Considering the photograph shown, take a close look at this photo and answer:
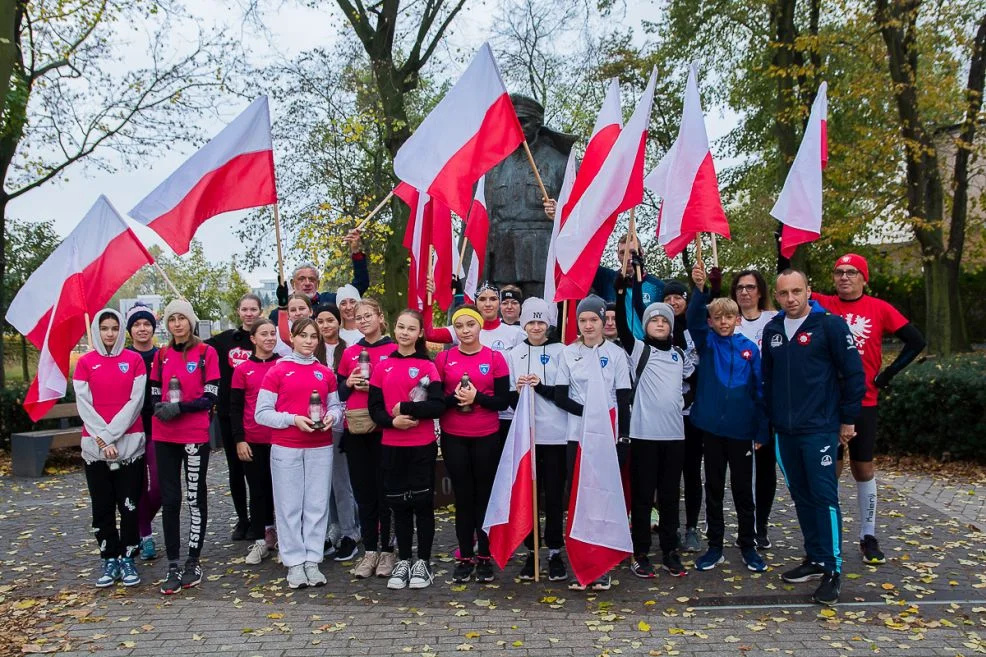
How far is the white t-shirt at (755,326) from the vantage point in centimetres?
583

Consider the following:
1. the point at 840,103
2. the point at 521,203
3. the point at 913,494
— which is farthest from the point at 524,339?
the point at 840,103

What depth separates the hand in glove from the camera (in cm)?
552

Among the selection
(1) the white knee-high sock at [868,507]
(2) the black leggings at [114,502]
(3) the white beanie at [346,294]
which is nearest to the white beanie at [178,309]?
(2) the black leggings at [114,502]

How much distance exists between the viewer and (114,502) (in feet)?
18.9

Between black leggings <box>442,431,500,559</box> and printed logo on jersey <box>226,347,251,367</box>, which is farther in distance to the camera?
printed logo on jersey <box>226,347,251,367</box>

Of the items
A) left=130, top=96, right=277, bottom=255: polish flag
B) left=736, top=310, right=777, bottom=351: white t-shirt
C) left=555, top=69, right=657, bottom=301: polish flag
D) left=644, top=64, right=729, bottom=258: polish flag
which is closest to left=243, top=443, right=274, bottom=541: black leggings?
left=130, top=96, right=277, bottom=255: polish flag

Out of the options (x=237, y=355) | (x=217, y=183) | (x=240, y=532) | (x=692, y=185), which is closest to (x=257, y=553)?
(x=240, y=532)

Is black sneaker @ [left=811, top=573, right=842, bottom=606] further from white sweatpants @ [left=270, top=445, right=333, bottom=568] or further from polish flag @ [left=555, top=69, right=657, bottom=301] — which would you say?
white sweatpants @ [left=270, top=445, right=333, bottom=568]

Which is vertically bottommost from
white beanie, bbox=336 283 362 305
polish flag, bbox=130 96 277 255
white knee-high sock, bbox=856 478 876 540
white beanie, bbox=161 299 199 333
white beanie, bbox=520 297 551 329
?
white knee-high sock, bbox=856 478 876 540

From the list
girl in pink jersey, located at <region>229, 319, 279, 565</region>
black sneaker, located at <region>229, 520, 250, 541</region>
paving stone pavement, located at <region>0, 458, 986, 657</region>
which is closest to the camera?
paving stone pavement, located at <region>0, 458, 986, 657</region>

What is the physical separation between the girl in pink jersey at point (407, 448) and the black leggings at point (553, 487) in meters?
0.80

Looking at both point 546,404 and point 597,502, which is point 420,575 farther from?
point 546,404

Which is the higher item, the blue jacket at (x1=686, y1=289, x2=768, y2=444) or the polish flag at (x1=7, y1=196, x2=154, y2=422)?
the polish flag at (x1=7, y1=196, x2=154, y2=422)

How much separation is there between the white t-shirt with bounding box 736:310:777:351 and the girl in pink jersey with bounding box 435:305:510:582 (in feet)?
5.94
